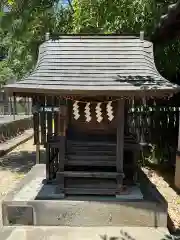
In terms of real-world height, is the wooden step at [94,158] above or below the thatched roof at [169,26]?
below

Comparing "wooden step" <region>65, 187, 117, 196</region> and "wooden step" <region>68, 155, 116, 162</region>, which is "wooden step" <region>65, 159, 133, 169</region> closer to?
"wooden step" <region>68, 155, 116, 162</region>

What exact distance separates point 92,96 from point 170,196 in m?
3.73

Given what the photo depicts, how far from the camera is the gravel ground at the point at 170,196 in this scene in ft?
24.1

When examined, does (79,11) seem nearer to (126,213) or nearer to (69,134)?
(69,134)

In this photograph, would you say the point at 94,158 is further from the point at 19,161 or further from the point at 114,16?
the point at 19,161

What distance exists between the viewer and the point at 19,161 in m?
12.9

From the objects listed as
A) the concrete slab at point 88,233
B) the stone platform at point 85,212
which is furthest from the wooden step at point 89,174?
the concrete slab at point 88,233

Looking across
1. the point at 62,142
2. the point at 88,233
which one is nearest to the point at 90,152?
the point at 62,142

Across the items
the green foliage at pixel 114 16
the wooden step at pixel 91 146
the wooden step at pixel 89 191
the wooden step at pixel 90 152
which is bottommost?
the wooden step at pixel 89 191

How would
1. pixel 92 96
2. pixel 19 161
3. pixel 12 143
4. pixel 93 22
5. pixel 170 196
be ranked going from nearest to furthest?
pixel 92 96 < pixel 170 196 < pixel 93 22 < pixel 19 161 < pixel 12 143

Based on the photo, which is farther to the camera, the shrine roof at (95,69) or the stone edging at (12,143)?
the stone edging at (12,143)

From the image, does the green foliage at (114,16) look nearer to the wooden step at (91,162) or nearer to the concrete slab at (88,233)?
the wooden step at (91,162)

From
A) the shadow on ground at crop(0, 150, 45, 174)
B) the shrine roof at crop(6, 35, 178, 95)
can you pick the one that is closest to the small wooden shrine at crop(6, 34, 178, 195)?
the shrine roof at crop(6, 35, 178, 95)

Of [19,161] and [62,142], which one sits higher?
[62,142]
